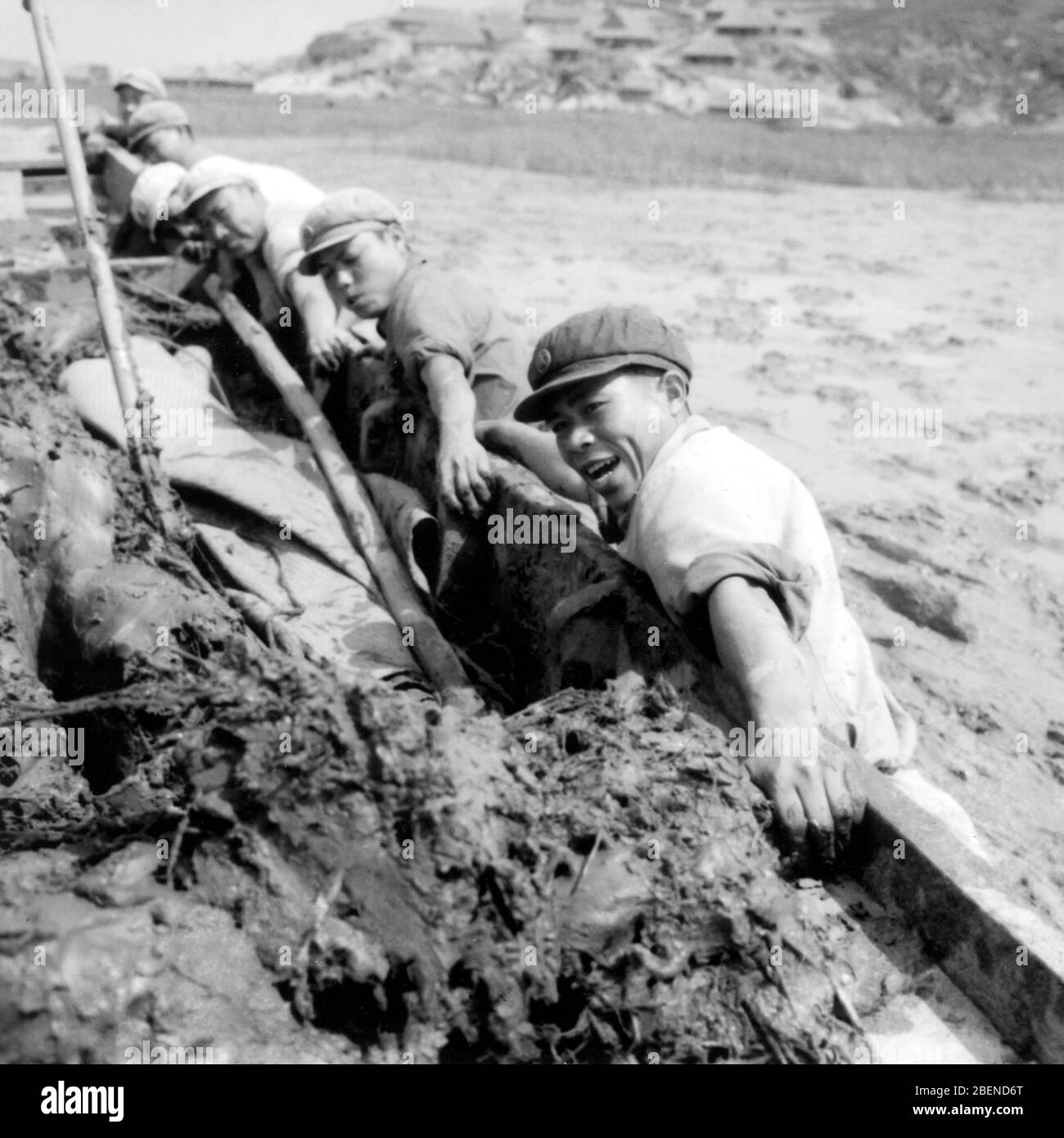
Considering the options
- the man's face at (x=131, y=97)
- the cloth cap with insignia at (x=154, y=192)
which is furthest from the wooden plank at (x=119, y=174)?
the cloth cap with insignia at (x=154, y=192)

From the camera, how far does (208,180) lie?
570 cm

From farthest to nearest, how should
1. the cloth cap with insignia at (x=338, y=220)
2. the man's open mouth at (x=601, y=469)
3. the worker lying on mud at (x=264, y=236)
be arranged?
the worker lying on mud at (x=264, y=236)
the cloth cap with insignia at (x=338, y=220)
the man's open mouth at (x=601, y=469)

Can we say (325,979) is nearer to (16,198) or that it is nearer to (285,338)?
(285,338)

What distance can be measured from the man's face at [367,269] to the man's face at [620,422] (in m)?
1.65

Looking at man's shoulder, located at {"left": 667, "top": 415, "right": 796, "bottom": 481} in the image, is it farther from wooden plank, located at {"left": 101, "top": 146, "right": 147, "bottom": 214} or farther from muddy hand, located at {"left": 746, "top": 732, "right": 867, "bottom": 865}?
wooden plank, located at {"left": 101, "top": 146, "right": 147, "bottom": 214}

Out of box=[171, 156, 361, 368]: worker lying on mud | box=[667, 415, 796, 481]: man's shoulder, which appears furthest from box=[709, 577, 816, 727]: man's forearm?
box=[171, 156, 361, 368]: worker lying on mud

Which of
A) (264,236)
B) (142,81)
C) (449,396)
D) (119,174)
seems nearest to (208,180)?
(264,236)

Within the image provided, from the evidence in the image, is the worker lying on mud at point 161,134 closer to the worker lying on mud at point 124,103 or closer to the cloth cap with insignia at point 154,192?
the worker lying on mud at point 124,103

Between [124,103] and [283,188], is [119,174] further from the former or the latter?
[283,188]

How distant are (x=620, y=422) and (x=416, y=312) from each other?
1.40 metres

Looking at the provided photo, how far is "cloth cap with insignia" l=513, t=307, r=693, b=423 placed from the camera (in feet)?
10.1

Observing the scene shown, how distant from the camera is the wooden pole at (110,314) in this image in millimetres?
3838

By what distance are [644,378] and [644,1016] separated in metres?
1.66

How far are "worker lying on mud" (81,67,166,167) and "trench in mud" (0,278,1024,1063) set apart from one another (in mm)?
7524
